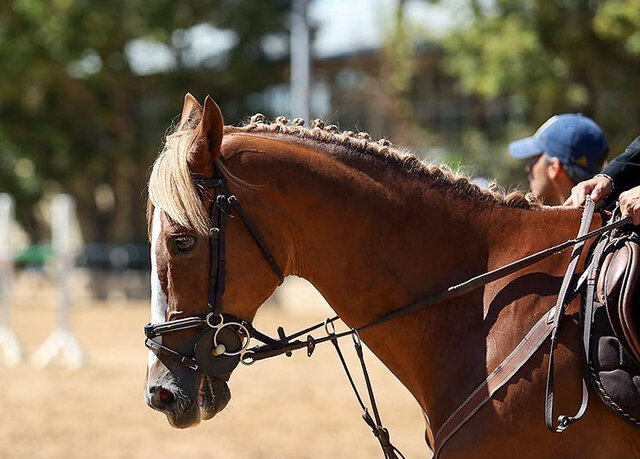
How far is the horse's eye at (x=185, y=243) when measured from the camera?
3.03m

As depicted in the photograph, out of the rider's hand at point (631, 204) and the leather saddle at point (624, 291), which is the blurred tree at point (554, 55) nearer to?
the rider's hand at point (631, 204)

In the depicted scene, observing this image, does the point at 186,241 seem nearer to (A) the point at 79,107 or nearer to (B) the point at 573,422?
(B) the point at 573,422

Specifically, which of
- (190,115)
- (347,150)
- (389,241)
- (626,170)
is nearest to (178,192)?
(190,115)

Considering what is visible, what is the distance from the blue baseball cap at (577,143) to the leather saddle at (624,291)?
1.44 meters

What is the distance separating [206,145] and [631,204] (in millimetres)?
1503

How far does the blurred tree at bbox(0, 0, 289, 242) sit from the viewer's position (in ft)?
80.7

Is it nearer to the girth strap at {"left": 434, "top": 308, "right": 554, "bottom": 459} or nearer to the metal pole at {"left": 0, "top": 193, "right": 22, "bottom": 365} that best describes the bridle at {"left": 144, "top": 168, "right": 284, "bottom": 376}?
the girth strap at {"left": 434, "top": 308, "right": 554, "bottom": 459}

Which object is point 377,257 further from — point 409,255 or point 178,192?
point 178,192

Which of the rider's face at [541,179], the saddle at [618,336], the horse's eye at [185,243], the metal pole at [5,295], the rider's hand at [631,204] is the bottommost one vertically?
the metal pole at [5,295]

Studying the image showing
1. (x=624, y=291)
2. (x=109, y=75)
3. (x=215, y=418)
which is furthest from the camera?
(x=109, y=75)

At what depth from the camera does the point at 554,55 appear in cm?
1739

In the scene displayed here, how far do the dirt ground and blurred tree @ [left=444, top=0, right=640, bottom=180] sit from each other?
6796 mm

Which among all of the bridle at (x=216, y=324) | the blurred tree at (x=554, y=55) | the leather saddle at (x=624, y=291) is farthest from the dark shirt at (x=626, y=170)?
the blurred tree at (x=554, y=55)

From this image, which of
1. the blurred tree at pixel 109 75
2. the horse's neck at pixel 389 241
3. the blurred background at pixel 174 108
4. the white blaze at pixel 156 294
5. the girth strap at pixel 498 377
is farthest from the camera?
the blurred tree at pixel 109 75
